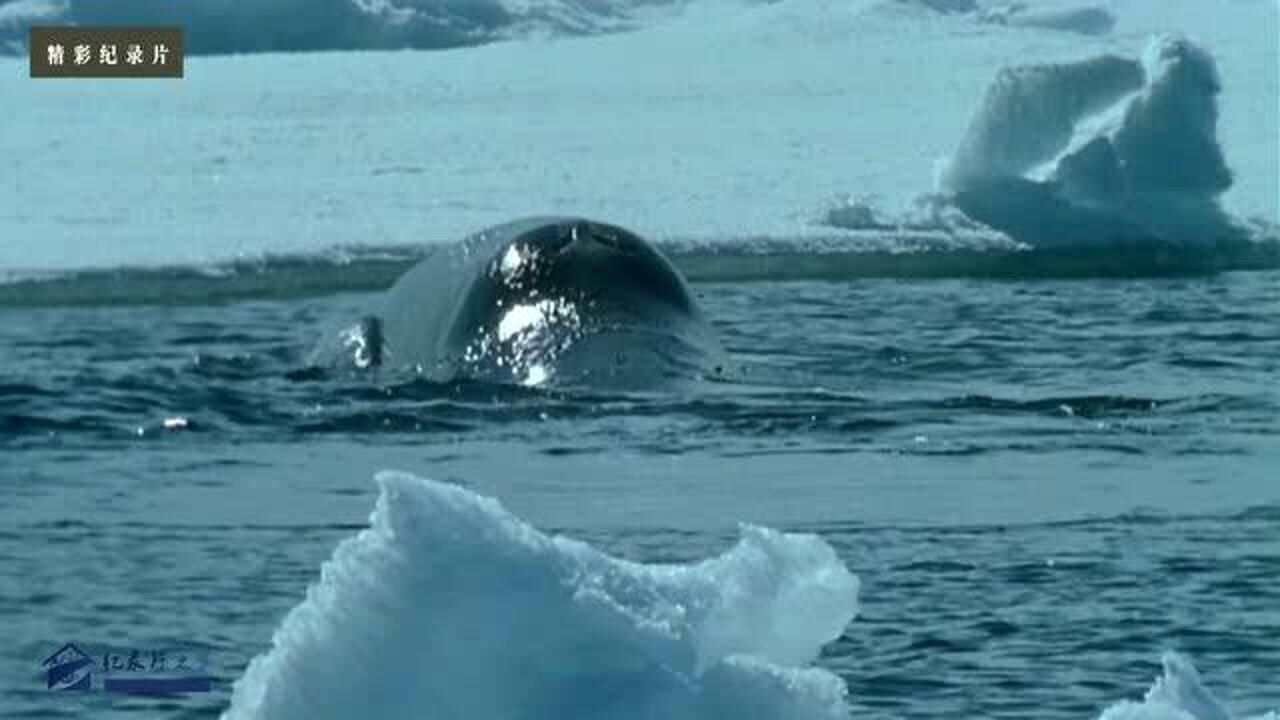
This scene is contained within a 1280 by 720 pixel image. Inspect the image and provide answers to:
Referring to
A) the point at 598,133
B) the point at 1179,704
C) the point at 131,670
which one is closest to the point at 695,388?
the point at 131,670

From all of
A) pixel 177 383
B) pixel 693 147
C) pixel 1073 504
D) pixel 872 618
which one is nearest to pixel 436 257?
pixel 177 383

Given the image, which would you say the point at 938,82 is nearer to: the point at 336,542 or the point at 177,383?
the point at 177,383

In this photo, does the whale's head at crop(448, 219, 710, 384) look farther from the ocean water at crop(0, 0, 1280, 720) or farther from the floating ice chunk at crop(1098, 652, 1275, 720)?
the floating ice chunk at crop(1098, 652, 1275, 720)

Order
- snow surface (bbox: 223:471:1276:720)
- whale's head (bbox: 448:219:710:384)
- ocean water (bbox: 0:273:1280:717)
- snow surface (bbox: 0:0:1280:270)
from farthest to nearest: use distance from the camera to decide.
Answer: snow surface (bbox: 0:0:1280:270)
whale's head (bbox: 448:219:710:384)
ocean water (bbox: 0:273:1280:717)
snow surface (bbox: 223:471:1276:720)

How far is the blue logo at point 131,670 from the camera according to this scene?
6254 mm

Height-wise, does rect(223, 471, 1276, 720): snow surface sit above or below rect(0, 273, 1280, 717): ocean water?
above

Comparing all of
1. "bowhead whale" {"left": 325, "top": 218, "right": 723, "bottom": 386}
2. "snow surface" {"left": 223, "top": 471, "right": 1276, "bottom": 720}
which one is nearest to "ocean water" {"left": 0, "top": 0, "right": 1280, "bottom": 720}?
"snow surface" {"left": 223, "top": 471, "right": 1276, "bottom": 720}

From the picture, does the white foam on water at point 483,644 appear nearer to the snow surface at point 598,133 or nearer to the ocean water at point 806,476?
the ocean water at point 806,476

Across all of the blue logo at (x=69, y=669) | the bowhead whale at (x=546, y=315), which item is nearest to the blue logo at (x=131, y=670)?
the blue logo at (x=69, y=669)

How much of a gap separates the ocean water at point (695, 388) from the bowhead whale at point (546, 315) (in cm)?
22

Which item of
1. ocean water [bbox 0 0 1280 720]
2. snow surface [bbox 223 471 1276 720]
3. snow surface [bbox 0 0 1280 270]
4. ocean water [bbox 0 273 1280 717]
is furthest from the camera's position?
snow surface [bbox 0 0 1280 270]

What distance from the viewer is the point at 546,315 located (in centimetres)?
1111

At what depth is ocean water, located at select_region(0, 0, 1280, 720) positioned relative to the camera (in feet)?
16.3

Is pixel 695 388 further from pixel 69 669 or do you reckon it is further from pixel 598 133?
pixel 598 133
